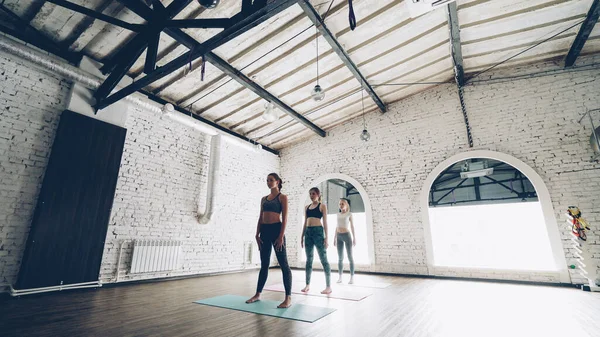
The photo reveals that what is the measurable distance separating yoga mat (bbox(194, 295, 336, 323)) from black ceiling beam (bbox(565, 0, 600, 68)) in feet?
19.9

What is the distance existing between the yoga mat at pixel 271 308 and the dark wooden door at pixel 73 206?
226 centimetres

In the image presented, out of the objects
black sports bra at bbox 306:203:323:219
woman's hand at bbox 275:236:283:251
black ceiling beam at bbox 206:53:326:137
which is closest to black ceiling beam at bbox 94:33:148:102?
black ceiling beam at bbox 206:53:326:137

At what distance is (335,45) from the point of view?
4590mm

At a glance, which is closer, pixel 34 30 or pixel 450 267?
pixel 34 30

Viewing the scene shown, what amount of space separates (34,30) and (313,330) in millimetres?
5549

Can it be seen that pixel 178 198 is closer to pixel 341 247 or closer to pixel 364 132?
pixel 341 247

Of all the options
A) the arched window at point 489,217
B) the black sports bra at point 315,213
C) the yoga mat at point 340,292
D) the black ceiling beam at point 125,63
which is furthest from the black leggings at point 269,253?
the arched window at point 489,217

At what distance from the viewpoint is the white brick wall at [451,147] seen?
4832mm

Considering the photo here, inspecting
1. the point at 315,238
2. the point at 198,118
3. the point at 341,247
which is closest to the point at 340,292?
the point at 315,238

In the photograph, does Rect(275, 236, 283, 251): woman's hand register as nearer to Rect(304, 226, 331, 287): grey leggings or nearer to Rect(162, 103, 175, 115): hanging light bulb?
Rect(304, 226, 331, 287): grey leggings

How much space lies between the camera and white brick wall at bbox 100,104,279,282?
4643 millimetres

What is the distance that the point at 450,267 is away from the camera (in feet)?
17.8

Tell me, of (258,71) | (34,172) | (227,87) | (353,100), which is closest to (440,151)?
(353,100)

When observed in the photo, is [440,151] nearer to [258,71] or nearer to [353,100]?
[353,100]
